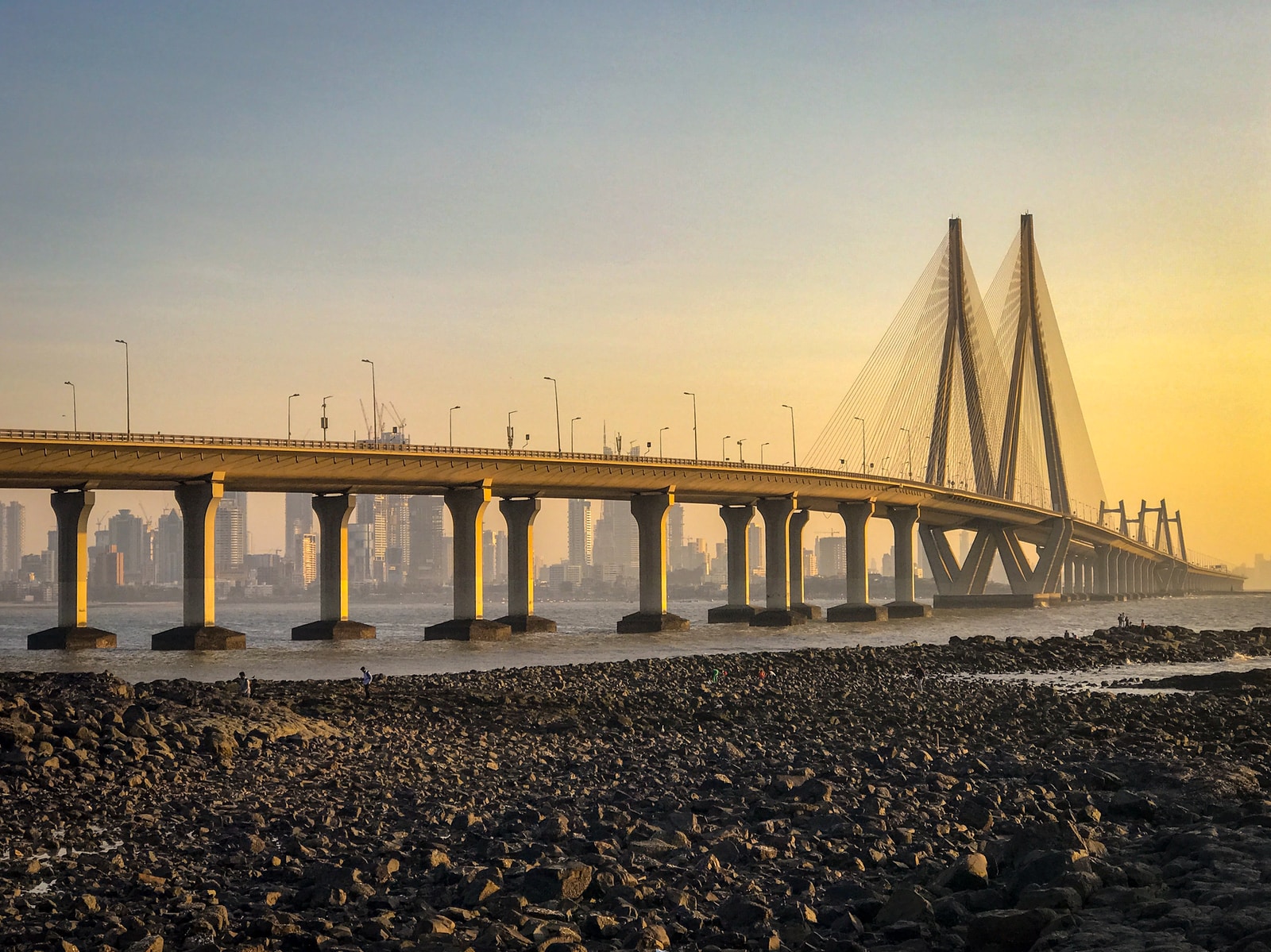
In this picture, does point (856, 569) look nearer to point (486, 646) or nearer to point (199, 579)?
point (486, 646)

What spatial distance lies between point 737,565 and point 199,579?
1994 inches

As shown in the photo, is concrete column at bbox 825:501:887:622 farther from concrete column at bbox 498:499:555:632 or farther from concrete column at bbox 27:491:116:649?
concrete column at bbox 27:491:116:649

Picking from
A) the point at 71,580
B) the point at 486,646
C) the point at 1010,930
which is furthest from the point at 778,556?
the point at 1010,930

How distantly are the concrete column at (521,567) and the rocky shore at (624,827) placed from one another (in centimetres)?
6042

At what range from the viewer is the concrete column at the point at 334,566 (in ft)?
296

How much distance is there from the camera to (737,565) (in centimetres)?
11425

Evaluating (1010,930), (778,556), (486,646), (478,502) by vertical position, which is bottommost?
(486,646)

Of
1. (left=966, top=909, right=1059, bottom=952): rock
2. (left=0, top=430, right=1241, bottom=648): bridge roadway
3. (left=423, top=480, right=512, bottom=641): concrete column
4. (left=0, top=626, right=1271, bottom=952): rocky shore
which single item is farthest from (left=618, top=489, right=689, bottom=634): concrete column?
(left=966, top=909, right=1059, bottom=952): rock

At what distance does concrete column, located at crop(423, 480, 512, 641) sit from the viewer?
90.2m

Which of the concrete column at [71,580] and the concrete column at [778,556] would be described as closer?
the concrete column at [71,580]

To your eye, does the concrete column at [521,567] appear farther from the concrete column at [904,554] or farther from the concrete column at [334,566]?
the concrete column at [904,554]

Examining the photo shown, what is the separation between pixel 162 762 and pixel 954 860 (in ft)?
50.4

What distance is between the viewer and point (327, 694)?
40375 mm

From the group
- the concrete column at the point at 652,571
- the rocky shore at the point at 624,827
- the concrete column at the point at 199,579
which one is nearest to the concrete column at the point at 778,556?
the concrete column at the point at 652,571
